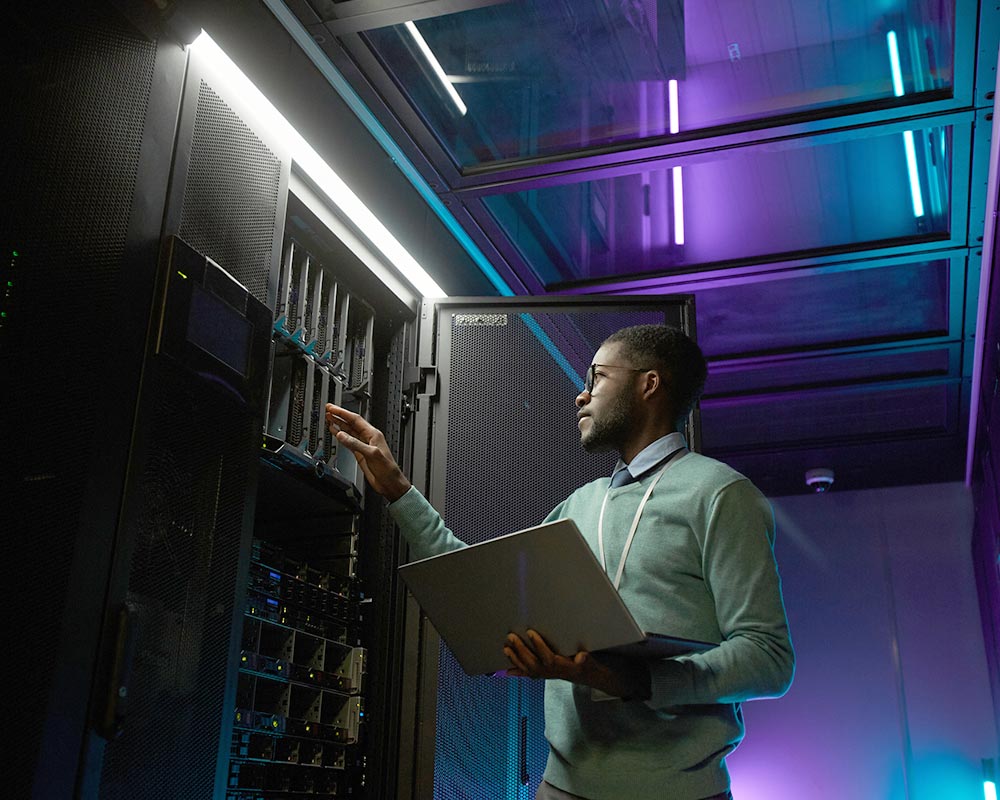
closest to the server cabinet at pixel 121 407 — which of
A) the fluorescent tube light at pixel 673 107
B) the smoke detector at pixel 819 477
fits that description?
the fluorescent tube light at pixel 673 107

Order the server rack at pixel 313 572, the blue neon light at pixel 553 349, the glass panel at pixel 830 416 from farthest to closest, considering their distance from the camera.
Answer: the glass panel at pixel 830 416 < the blue neon light at pixel 553 349 < the server rack at pixel 313 572

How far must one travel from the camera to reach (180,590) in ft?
5.82

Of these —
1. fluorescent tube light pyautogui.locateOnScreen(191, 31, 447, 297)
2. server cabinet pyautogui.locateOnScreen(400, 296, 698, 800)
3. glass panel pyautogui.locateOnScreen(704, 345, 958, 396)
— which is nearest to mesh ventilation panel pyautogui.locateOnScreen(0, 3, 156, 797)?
fluorescent tube light pyautogui.locateOnScreen(191, 31, 447, 297)

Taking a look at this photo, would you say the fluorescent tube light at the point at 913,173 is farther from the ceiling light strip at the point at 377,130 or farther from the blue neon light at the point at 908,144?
the ceiling light strip at the point at 377,130

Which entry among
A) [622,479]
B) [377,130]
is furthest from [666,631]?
[377,130]

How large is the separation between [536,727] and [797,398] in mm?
2741

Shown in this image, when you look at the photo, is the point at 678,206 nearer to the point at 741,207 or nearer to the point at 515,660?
the point at 741,207

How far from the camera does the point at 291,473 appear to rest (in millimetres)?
2426

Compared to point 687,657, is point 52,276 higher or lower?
higher

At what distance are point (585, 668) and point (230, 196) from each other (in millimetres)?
1217

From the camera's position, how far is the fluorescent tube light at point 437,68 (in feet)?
8.07

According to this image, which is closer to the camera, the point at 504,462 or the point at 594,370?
the point at 594,370

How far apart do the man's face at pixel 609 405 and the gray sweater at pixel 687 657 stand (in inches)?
9.0

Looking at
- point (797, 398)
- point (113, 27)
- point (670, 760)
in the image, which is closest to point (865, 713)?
point (797, 398)
